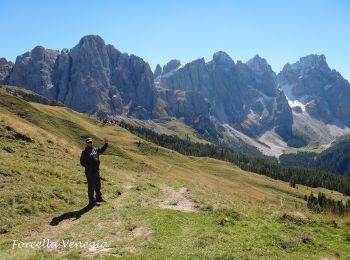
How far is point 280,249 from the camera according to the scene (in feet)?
57.9

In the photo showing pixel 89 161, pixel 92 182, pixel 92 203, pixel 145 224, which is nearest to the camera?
pixel 145 224

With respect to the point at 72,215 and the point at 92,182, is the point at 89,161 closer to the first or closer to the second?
the point at 92,182

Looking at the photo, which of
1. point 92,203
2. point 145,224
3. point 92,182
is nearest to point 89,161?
point 92,182

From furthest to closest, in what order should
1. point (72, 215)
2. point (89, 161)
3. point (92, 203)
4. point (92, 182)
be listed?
point (89, 161)
point (92, 182)
point (92, 203)
point (72, 215)

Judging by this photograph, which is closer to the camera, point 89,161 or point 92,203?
point 92,203

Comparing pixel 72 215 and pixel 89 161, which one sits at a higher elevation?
pixel 89 161

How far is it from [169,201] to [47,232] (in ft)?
36.6

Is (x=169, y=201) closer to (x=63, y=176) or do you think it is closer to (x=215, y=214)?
(x=215, y=214)

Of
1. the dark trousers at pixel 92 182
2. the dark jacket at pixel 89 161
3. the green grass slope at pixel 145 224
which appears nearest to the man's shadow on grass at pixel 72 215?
the green grass slope at pixel 145 224

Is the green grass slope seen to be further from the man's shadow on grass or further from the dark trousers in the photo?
the dark trousers

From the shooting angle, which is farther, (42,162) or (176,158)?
(176,158)

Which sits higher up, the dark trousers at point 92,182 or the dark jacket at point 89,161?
the dark jacket at point 89,161

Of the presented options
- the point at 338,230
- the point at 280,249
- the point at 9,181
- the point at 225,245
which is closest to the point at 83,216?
the point at 9,181

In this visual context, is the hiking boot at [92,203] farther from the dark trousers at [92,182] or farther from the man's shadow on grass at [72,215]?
the man's shadow on grass at [72,215]
